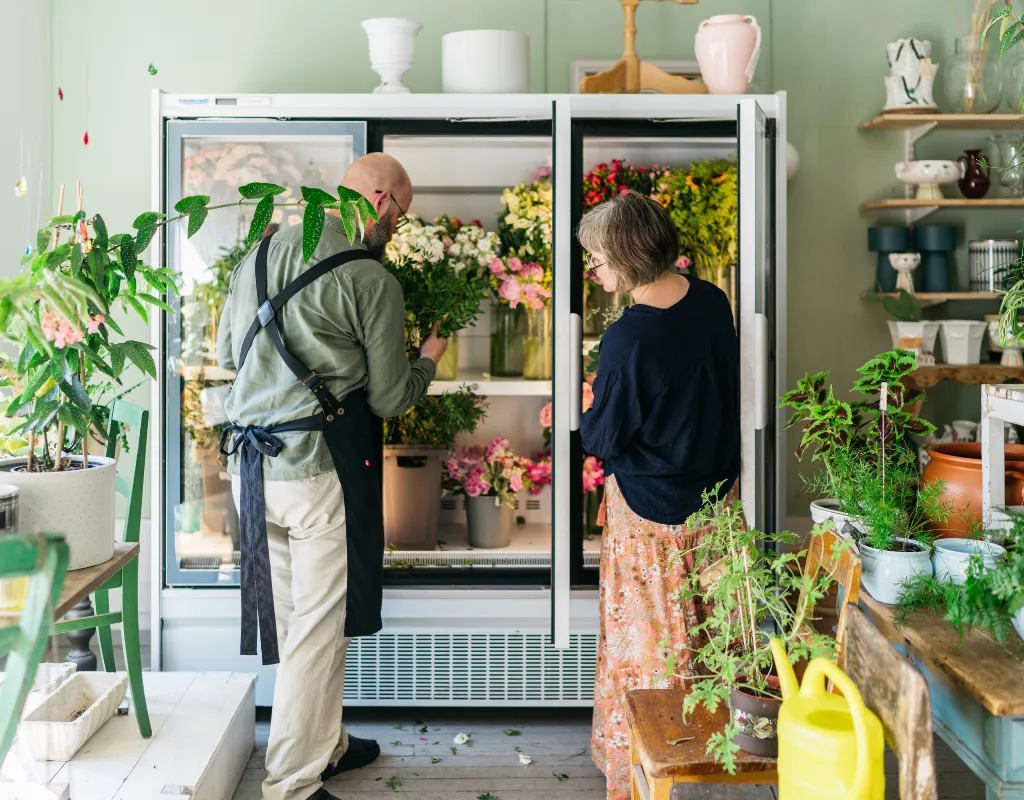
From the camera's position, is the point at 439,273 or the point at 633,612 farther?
the point at 439,273

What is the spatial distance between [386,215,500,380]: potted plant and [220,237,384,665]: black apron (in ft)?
1.90

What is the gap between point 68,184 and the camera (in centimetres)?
348

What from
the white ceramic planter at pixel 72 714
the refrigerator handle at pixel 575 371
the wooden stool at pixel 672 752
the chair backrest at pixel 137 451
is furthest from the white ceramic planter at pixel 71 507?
the refrigerator handle at pixel 575 371

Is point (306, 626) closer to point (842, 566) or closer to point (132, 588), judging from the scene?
point (132, 588)

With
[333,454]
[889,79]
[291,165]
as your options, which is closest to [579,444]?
[333,454]

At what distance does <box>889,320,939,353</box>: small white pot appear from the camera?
3.34 meters

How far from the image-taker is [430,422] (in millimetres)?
3109

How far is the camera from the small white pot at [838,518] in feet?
6.88

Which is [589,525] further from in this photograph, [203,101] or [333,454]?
[203,101]

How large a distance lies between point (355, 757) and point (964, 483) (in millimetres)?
1768

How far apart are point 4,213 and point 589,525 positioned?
85.7 inches

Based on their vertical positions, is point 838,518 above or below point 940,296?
below

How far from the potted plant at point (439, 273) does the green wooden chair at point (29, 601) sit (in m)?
1.87

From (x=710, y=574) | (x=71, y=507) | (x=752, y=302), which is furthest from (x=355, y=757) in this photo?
(x=752, y=302)
